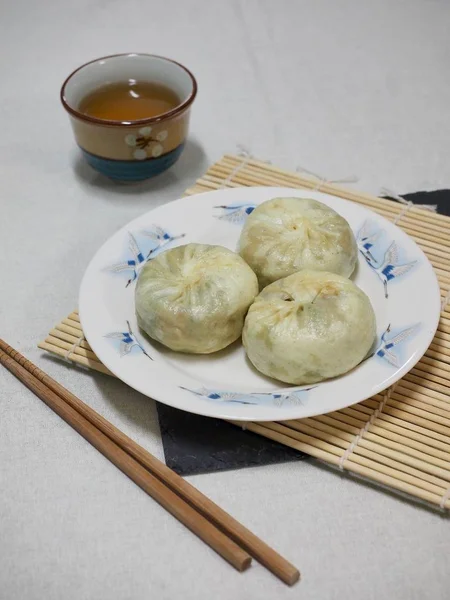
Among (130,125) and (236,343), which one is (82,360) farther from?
(130,125)

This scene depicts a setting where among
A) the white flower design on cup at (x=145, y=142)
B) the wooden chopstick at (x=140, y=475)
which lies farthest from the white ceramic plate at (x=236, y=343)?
the white flower design on cup at (x=145, y=142)

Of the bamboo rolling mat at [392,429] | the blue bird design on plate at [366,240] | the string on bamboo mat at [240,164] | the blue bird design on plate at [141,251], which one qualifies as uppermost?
the blue bird design on plate at [141,251]

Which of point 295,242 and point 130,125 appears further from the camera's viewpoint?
point 130,125

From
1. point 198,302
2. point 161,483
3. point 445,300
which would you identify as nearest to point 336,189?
point 445,300

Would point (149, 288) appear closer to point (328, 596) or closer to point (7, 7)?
point (328, 596)

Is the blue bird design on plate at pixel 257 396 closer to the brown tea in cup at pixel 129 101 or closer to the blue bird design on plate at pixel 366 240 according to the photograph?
the blue bird design on plate at pixel 366 240

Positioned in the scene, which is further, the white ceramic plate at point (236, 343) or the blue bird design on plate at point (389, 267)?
the blue bird design on plate at point (389, 267)
